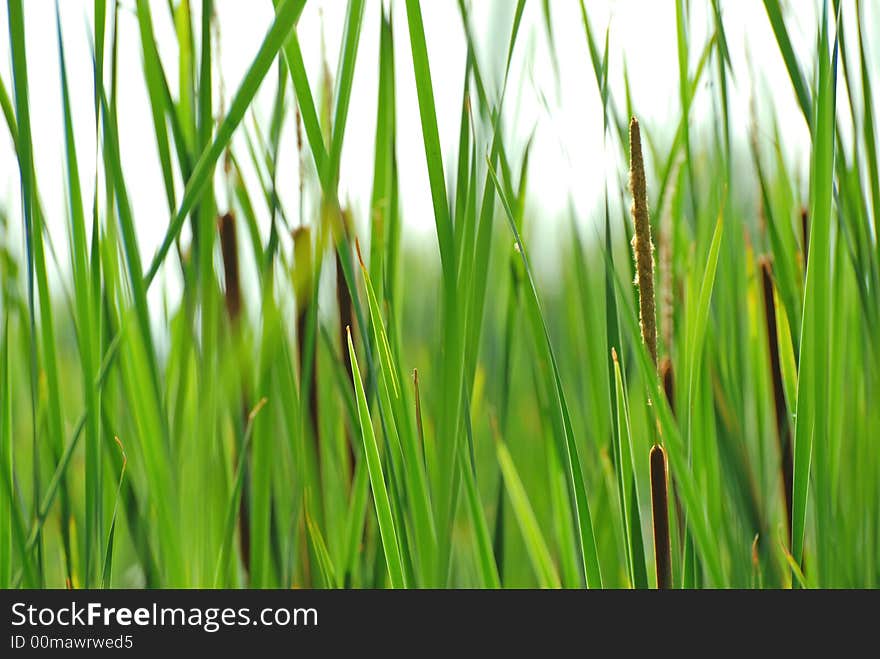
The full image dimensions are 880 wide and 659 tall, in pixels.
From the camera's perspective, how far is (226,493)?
1.69ft

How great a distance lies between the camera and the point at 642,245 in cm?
37

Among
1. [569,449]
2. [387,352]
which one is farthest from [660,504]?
[387,352]

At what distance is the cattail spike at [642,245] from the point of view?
37 centimetres

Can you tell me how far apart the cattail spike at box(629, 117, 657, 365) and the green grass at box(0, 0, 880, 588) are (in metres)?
0.03

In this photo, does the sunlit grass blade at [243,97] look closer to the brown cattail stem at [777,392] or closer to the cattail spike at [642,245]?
the cattail spike at [642,245]

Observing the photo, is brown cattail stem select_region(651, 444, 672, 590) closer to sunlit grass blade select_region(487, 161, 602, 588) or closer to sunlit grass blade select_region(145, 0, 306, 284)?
sunlit grass blade select_region(487, 161, 602, 588)

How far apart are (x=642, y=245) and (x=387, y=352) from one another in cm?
15

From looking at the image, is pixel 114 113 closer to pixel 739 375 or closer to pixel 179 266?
pixel 179 266

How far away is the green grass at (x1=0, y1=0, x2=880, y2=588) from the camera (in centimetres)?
39

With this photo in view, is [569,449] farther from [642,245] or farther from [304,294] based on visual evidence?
[304,294]

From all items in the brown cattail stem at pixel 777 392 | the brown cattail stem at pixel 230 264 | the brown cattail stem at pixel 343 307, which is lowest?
the brown cattail stem at pixel 777 392

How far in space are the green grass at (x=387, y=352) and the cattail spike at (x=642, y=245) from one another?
0.09 ft

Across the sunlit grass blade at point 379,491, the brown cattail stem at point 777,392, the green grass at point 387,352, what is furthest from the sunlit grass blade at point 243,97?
the brown cattail stem at point 777,392
